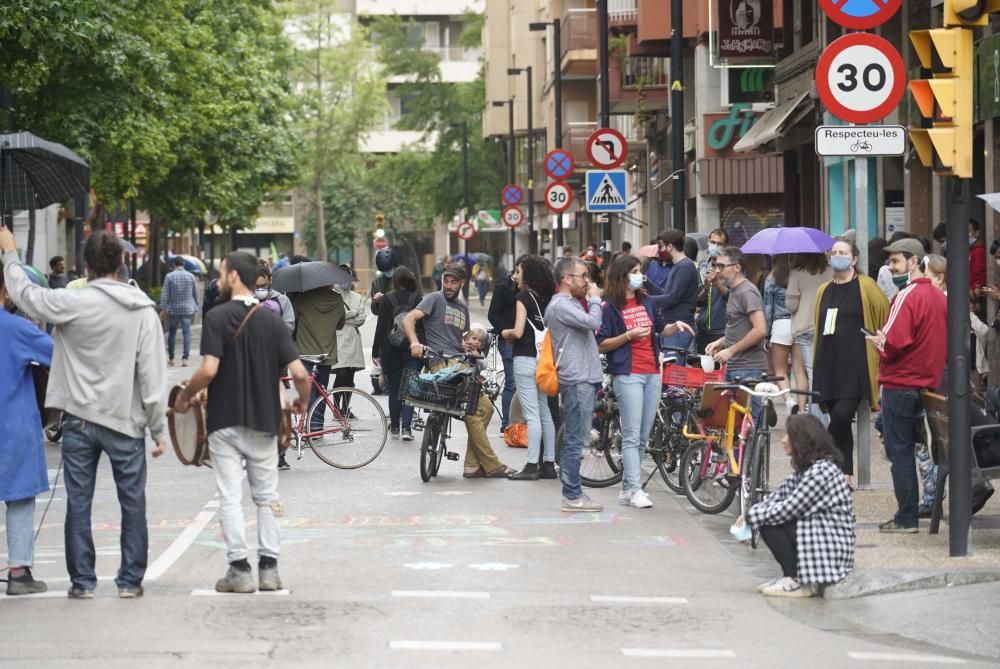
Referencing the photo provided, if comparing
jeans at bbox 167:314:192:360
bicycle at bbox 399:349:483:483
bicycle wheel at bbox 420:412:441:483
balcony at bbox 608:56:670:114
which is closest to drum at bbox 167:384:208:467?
bicycle wheel at bbox 420:412:441:483

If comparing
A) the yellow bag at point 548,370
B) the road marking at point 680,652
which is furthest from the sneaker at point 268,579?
the yellow bag at point 548,370

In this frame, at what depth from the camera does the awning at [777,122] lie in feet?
88.8

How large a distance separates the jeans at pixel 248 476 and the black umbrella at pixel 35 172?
39.8 ft

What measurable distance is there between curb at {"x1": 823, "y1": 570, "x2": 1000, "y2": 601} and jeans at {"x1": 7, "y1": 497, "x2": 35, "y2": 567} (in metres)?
3.97

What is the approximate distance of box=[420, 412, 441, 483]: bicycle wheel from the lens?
1492 cm

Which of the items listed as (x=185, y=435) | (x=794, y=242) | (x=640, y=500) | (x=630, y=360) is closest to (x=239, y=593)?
(x=185, y=435)

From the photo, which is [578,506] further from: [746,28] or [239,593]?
[746,28]

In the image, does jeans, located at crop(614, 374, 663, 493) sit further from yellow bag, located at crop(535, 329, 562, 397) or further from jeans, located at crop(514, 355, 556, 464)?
jeans, located at crop(514, 355, 556, 464)

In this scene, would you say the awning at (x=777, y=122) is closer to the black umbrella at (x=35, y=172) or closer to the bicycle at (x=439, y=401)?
the black umbrella at (x=35, y=172)

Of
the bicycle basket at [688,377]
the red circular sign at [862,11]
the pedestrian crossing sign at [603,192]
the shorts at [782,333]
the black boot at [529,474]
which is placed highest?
the pedestrian crossing sign at [603,192]

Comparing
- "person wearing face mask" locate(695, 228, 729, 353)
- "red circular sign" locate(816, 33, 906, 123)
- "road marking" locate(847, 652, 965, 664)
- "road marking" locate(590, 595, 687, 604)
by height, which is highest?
"red circular sign" locate(816, 33, 906, 123)

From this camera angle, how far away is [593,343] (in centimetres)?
1298

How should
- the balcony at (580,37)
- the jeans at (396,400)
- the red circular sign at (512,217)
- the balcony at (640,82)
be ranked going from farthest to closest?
the balcony at (580,37)
the red circular sign at (512,217)
the balcony at (640,82)
the jeans at (396,400)

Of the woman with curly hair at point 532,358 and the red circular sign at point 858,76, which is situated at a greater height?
the red circular sign at point 858,76
